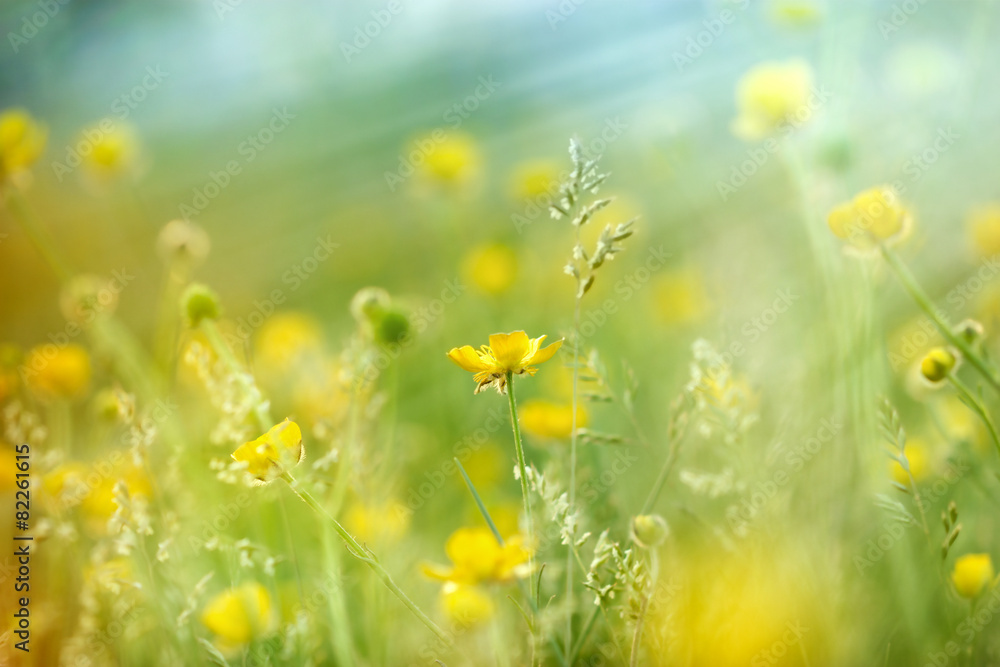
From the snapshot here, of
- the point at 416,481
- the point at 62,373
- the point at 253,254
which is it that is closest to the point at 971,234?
the point at 416,481

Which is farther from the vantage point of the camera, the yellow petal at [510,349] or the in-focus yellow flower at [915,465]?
the in-focus yellow flower at [915,465]

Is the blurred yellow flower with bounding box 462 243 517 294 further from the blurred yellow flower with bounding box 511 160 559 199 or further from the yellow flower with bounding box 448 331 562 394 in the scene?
the yellow flower with bounding box 448 331 562 394

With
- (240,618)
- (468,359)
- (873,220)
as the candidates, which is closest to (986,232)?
(873,220)

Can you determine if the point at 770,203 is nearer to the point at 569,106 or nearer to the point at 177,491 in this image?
the point at 569,106

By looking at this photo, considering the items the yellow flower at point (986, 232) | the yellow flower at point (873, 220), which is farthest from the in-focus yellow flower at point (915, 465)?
the yellow flower at point (986, 232)

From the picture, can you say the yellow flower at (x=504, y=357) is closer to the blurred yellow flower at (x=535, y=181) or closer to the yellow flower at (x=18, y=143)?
the yellow flower at (x=18, y=143)

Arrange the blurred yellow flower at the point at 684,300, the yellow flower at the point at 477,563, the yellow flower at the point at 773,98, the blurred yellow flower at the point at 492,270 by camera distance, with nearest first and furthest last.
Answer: the yellow flower at the point at 477,563, the yellow flower at the point at 773,98, the blurred yellow flower at the point at 684,300, the blurred yellow flower at the point at 492,270

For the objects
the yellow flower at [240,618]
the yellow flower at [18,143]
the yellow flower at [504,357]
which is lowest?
the yellow flower at [240,618]
